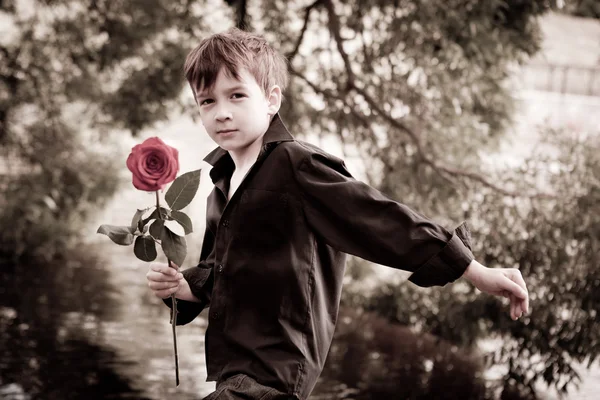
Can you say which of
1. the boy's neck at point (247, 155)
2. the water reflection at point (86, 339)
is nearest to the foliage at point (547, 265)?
the water reflection at point (86, 339)

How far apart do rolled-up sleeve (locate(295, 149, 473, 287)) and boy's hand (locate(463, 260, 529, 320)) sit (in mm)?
42

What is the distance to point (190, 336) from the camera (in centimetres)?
810

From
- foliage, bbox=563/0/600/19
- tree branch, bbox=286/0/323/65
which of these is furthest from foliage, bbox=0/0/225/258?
foliage, bbox=563/0/600/19

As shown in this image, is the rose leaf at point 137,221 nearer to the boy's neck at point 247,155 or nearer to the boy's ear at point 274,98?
the boy's neck at point 247,155

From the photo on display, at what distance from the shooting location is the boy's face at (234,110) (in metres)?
2.20

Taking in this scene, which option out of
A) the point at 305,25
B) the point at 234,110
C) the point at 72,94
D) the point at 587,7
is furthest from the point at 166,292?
the point at 72,94

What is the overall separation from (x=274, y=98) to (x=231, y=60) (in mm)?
198

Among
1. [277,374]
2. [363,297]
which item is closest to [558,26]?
[363,297]

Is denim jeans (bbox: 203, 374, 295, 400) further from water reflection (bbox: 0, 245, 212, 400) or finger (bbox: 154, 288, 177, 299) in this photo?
water reflection (bbox: 0, 245, 212, 400)

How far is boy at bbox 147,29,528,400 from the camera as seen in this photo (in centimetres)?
208

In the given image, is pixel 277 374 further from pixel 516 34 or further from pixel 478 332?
pixel 516 34

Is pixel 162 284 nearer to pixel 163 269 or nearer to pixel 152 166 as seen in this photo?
pixel 163 269

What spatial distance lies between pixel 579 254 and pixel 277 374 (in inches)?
164

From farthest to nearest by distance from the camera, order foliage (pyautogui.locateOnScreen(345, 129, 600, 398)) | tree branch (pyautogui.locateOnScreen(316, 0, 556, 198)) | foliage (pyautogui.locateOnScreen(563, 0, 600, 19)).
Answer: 1. tree branch (pyautogui.locateOnScreen(316, 0, 556, 198))
2. foliage (pyautogui.locateOnScreen(563, 0, 600, 19))
3. foliage (pyautogui.locateOnScreen(345, 129, 600, 398))
